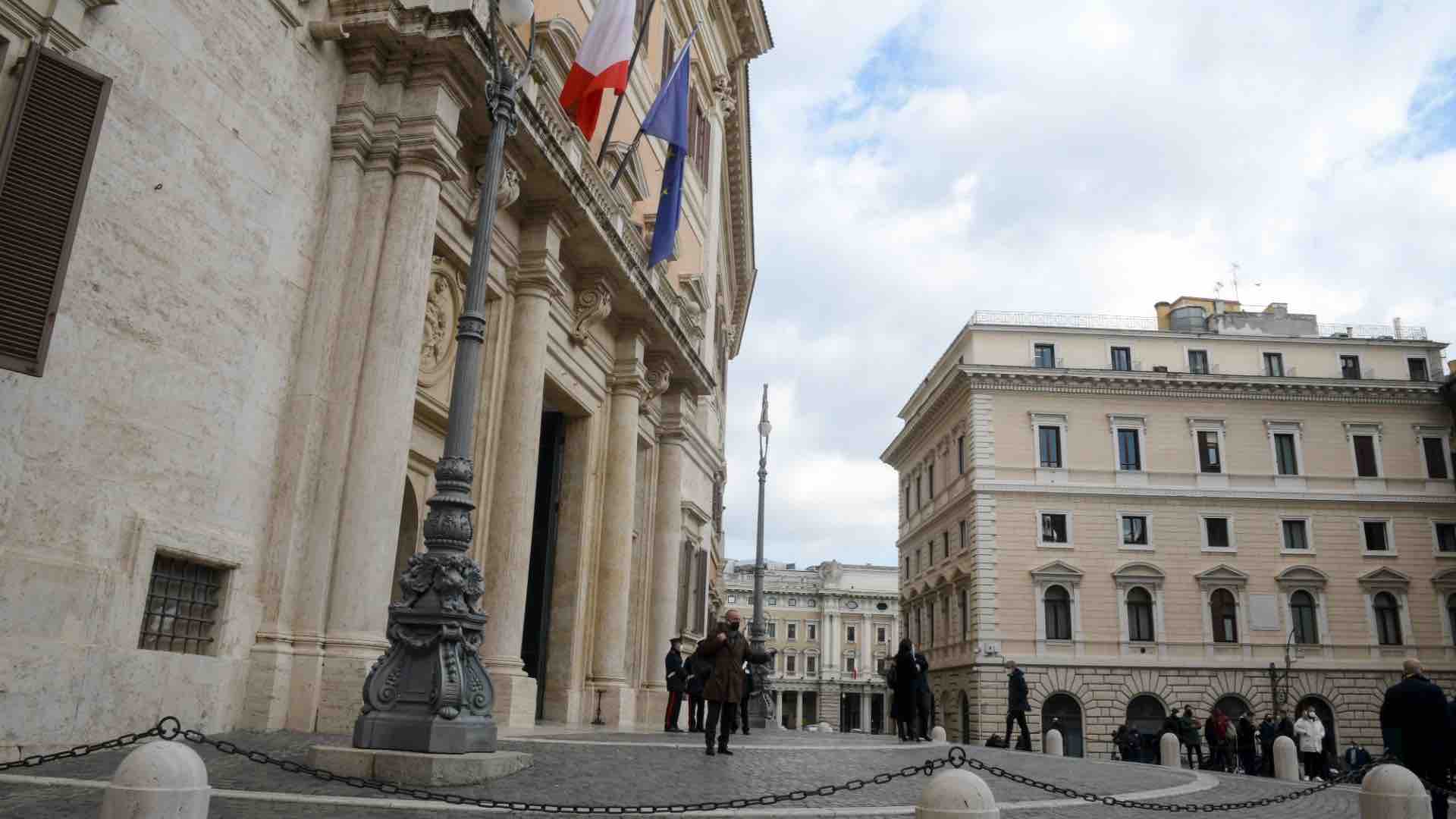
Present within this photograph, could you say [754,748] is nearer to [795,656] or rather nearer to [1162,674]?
[1162,674]

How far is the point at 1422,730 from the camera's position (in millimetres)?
9781

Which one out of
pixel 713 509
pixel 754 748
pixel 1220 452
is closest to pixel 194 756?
pixel 754 748

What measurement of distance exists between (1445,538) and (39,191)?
4823cm

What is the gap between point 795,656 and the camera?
10225 centimetres

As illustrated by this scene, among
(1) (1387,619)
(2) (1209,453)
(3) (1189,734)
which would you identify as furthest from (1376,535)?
(3) (1189,734)

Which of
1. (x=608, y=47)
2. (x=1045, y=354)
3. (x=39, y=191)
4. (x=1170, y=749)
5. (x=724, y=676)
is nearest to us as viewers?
(x=39, y=191)

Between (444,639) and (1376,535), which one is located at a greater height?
(1376,535)

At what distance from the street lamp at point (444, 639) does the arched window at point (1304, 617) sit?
40.7 metres

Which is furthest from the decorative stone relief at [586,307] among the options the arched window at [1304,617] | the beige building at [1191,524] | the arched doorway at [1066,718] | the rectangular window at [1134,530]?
the arched window at [1304,617]

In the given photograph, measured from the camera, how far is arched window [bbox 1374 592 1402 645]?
4075 cm

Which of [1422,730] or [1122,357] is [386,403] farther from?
[1122,357]

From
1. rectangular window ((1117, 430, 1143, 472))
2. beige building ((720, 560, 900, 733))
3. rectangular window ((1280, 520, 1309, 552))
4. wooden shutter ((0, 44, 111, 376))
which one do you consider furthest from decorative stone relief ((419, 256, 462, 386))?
beige building ((720, 560, 900, 733))

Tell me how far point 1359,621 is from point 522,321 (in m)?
38.4

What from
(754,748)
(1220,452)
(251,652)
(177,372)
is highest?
(1220,452)
